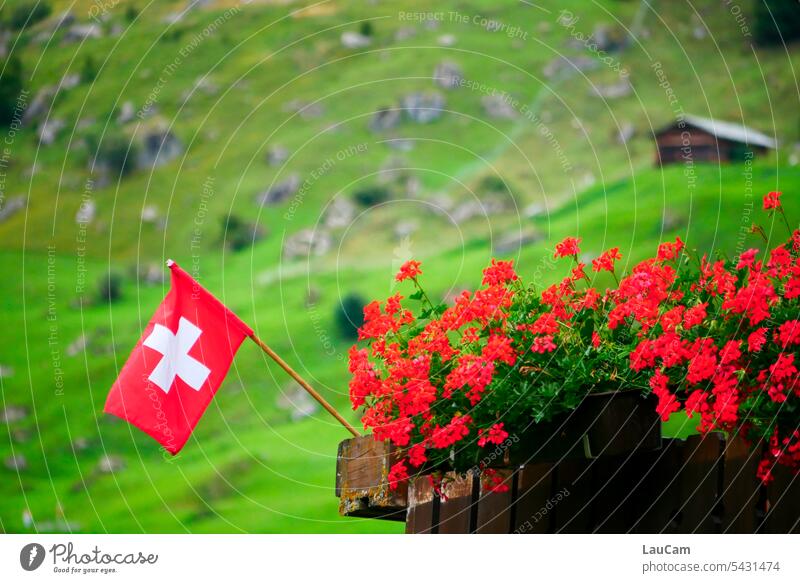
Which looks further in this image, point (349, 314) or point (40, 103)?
point (349, 314)

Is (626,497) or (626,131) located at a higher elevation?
(626,131)

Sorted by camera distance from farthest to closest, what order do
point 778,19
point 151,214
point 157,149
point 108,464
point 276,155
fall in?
1. point 276,155
2. point 108,464
3. point 151,214
4. point 157,149
5. point 778,19

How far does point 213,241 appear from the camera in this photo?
1356 centimetres

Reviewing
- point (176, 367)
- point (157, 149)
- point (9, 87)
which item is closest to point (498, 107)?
point (157, 149)

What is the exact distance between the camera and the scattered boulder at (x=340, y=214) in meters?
16.0

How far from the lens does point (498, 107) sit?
1466 centimetres

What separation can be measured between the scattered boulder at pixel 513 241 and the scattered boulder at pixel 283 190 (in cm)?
253

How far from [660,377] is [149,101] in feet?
38.9

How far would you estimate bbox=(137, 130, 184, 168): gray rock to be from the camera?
14.4 m

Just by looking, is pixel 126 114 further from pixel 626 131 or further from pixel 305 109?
pixel 626 131

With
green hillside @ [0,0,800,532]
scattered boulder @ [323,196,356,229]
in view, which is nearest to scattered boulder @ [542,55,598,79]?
green hillside @ [0,0,800,532]

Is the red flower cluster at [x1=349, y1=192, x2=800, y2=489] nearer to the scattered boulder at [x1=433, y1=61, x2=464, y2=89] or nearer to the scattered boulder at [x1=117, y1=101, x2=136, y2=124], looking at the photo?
the scattered boulder at [x1=433, y1=61, x2=464, y2=89]

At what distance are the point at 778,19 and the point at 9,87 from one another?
6530 mm
